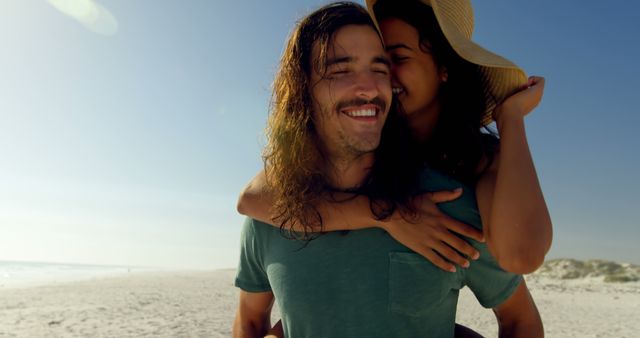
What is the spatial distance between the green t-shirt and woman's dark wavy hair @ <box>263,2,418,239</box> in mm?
120

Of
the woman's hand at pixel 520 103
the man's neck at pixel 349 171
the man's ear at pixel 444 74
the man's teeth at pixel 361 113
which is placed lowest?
the man's neck at pixel 349 171

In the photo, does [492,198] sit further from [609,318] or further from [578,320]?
[609,318]

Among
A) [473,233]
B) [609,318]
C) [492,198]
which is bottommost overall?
[609,318]

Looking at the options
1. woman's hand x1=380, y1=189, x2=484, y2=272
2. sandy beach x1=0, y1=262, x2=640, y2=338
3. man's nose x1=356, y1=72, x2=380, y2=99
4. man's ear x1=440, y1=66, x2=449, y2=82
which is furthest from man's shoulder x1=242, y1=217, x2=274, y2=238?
sandy beach x1=0, y1=262, x2=640, y2=338

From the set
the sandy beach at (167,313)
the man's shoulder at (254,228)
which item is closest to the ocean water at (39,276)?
the sandy beach at (167,313)

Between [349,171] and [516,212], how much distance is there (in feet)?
2.46

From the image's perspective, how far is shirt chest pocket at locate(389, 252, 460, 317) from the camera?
73.1 inches

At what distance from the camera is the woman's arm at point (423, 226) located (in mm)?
1845

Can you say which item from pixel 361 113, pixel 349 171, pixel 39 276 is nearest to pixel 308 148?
pixel 349 171

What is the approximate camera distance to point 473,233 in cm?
188

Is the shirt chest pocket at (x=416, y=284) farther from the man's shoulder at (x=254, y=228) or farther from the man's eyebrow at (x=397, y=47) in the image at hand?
the man's eyebrow at (x=397, y=47)

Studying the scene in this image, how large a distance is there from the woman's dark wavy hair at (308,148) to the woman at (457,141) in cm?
6

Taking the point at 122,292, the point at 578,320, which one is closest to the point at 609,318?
the point at 578,320

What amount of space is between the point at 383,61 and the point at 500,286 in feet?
3.49
